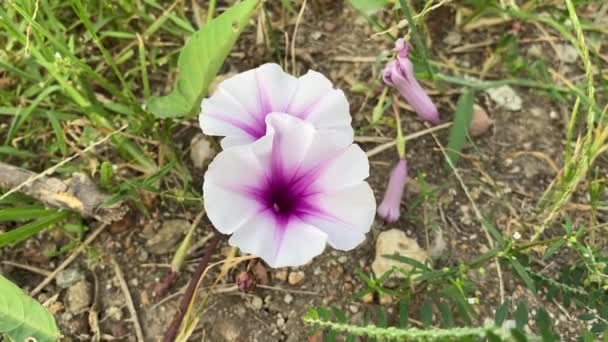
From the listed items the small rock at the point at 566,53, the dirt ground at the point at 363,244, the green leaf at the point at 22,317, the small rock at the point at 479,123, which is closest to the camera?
the green leaf at the point at 22,317

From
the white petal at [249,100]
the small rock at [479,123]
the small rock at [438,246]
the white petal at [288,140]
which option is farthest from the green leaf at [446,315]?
the small rock at [479,123]

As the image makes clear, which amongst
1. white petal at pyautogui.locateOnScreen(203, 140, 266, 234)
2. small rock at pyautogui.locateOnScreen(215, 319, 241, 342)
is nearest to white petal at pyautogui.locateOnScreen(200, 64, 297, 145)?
white petal at pyautogui.locateOnScreen(203, 140, 266, 234)

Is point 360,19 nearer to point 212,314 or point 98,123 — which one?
point 98,123

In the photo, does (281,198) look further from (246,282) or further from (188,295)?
(188,295)

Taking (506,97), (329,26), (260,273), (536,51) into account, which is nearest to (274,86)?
(260,273)

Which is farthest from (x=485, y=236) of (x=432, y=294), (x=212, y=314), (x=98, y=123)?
(x=98, y=123)

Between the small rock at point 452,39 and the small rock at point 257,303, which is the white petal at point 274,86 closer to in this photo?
the small rock at point 257,303

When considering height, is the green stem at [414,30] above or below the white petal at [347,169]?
above

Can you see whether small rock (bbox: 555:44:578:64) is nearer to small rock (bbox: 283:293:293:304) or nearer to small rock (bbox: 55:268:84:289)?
small rock (bbox: 283:293:293:304)
